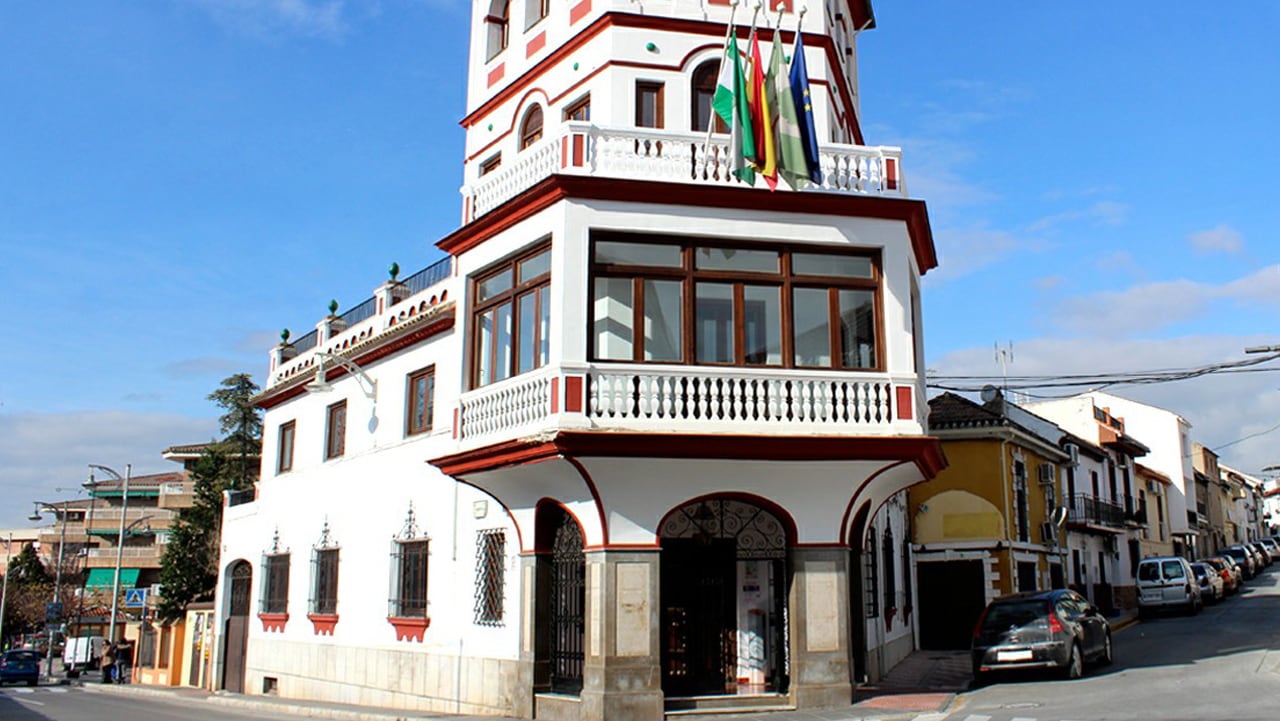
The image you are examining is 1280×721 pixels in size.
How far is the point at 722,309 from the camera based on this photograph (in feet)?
50.2

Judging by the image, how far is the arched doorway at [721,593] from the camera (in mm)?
16250

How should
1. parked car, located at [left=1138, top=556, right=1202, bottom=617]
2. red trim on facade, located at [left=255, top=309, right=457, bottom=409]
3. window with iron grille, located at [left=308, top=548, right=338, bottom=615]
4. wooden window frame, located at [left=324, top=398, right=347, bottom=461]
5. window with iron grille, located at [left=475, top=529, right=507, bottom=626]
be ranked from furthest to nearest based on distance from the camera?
parked car, located at [left=1138, top=556, right=1202, bottom=617] < wooden window frame, located at [left=324, top=398, right=347, bottom=461] < window with iron grille, located at [left=308, top=548, right=338, bottom=615] < red trim on facade, located at [left=255, top=309, right=457, bottom=409] < window with iron grille, located at [left=475, top=529, right=507, bottom=626]

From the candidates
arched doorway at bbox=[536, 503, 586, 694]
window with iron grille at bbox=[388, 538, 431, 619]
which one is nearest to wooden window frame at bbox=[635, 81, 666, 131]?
arched doorway at bbox=[536, 503, 586, 694]

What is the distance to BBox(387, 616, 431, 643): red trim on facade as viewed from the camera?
64.2 ft

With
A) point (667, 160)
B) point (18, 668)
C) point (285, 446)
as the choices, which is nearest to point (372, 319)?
point (285, 446)

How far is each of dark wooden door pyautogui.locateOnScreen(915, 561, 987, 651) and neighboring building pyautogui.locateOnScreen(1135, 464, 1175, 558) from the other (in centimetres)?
2482

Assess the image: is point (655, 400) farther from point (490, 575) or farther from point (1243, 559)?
point (1243, 559)

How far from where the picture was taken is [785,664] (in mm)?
15836

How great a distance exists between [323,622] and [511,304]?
10.5 meters

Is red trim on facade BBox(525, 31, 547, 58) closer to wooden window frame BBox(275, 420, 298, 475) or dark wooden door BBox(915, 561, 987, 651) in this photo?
wooden window frame BBox(275, 420, 298, 475)

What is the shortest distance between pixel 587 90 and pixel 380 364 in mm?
8018

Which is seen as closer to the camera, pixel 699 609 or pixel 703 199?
pixel 703 199

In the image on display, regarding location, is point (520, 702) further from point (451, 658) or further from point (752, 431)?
point (752, 431)

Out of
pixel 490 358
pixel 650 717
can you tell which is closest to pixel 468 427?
pixel 490 358
